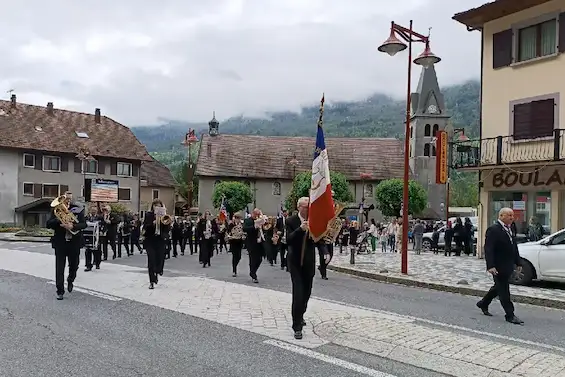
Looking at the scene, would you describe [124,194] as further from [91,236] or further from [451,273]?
[451,273]

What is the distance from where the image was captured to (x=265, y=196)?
227 feet

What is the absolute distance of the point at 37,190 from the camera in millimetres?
54656

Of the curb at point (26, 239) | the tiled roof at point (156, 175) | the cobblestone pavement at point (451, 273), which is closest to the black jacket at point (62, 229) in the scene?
the cobblestone pavement at point (451, 273)

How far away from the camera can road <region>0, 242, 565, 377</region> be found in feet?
20.1

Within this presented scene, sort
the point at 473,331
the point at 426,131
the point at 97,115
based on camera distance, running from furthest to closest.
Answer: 1. the point at 426,131
2. the point at 97,115
3. the point at 473,331

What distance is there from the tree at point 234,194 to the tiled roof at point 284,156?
12.9 feet

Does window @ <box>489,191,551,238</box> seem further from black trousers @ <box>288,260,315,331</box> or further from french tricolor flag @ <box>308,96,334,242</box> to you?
black trousers @ <box>288,260,315,331</box>

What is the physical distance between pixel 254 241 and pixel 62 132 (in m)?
49.3

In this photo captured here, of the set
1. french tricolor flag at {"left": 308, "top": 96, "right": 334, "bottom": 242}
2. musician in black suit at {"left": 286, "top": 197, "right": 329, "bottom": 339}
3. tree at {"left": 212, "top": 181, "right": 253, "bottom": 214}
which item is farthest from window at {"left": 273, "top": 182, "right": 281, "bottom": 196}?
musician in black suit at {"left": 286, "top": 197, "right": 329, "bottom": 339}

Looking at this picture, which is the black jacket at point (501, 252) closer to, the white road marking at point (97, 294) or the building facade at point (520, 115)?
the white road marking at point (97, 294)

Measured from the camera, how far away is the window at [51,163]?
5547 cm

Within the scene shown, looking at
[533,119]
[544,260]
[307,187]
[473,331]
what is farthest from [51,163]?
[473,331]

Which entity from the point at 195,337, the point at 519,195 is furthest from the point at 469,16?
the point at 195,337

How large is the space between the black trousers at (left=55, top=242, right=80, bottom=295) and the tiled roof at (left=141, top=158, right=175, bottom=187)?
67.8 m
